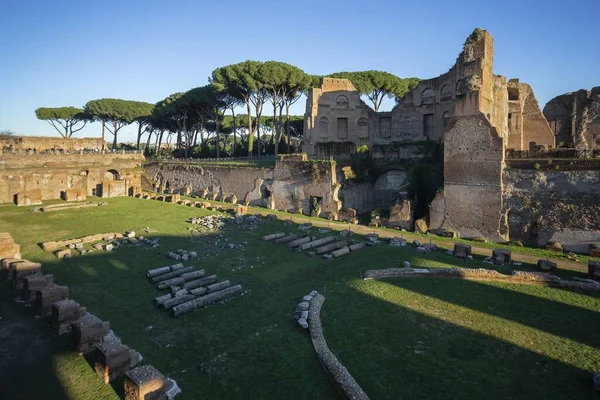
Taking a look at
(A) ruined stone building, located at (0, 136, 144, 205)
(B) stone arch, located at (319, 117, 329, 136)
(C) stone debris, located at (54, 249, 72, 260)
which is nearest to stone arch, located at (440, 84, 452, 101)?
(B) stone arch, located at (319, 117, 329, 136)

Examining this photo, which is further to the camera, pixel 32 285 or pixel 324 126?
pixel 324 126

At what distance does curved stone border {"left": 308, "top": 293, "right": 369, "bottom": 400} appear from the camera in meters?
4.97

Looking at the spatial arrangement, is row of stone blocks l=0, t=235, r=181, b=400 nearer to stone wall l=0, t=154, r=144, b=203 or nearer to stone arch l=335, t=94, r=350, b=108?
stone wall l=0, t=154, r=144, b=203

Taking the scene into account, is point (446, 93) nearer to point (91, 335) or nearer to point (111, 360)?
point (91, 335)

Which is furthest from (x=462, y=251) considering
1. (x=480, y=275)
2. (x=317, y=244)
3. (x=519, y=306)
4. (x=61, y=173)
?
(x=61, y=173)

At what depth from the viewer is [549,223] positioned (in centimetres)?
1377

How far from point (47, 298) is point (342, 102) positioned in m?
25.3

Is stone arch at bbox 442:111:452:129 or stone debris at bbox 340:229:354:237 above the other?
stone arch at bbox 442:111:452:129

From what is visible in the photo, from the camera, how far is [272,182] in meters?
22.6

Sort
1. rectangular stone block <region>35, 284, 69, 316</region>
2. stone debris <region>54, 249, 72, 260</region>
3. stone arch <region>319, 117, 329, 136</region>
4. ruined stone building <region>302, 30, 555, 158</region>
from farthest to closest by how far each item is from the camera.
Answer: stone arch <region>319, 117, 329, 136</region> < ruined stone building <region>302, 30, 555, 158</region> < stone debris <region>54, 249, 72, 260</region> < rectangular stone block <region>35, 284, 69, 316</region>

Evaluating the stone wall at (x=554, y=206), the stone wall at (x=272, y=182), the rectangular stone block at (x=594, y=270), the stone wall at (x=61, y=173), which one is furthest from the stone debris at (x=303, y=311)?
the stone wall at (x=61, y=173)

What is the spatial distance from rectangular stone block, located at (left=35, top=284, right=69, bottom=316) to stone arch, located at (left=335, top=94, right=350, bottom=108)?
81.1ft

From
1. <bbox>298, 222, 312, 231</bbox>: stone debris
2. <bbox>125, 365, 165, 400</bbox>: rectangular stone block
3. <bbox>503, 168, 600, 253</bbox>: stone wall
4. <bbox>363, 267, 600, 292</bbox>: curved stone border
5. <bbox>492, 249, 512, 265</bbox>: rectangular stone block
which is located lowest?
<bbox>125, 365, 165, 400</bbox>: rectangular stone block

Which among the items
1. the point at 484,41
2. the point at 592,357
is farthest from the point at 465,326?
the point at 484,41
